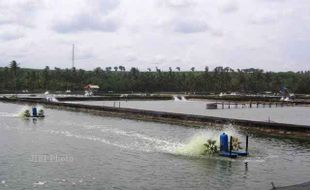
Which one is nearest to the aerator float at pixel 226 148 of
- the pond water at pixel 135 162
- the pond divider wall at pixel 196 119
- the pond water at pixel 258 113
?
the pond water at pixel 135 162

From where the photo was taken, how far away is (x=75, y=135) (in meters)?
55.6

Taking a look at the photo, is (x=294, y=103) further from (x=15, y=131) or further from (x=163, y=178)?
(x=163, y=178)

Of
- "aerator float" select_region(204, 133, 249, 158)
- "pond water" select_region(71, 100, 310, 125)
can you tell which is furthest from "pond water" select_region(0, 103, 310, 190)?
"pond water" select_region(71, 100, 310, 125)

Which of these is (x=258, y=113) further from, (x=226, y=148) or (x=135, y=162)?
(x=135, y=162)

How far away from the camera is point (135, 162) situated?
123 ft

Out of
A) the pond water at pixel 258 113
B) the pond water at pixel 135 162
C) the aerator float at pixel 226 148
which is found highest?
the aerator float at pixel 226 148

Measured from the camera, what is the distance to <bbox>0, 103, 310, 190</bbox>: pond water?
3069 cm

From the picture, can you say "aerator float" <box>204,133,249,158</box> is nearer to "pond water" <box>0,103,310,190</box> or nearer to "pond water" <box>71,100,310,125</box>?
"pond water" <box>0,103,310,190</box>

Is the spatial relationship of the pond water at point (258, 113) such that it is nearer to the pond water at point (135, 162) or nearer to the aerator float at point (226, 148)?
the pond water at point (135, 162)

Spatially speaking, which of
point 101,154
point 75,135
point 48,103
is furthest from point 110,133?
point 48,103

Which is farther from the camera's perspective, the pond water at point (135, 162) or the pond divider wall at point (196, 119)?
the pond divider wall at point (196, 119)

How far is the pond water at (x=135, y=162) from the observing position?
30688 millimetres

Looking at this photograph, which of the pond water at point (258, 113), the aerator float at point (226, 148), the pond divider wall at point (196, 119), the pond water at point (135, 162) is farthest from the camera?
the pond water at point (258, 113)

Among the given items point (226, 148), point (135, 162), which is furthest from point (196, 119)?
point (135, 162)
